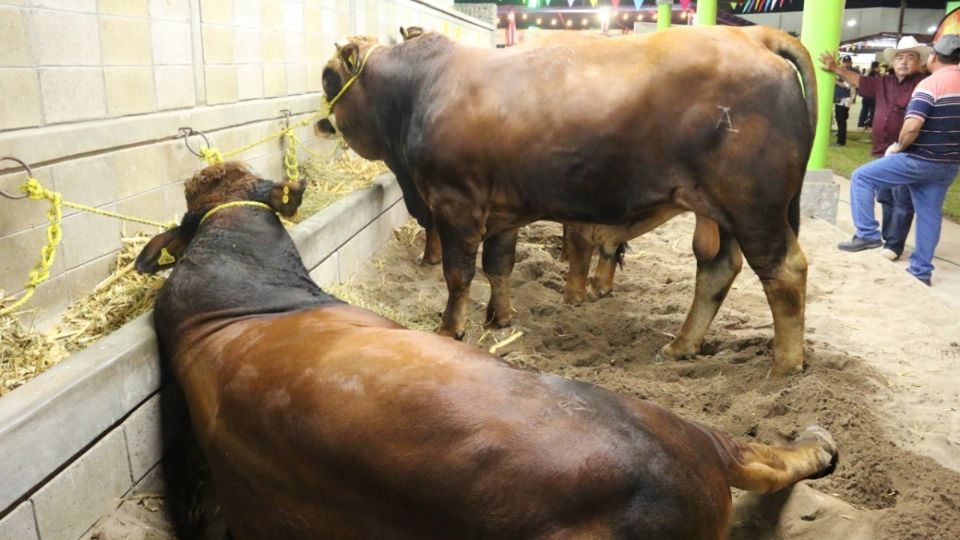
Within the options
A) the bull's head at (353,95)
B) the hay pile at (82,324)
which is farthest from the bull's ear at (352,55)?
the hay pile at (82,324)

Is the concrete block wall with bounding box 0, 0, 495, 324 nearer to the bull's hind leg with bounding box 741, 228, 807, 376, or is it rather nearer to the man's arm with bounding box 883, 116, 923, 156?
the bull's hind leg with bounding box 741, 228, 807, 376

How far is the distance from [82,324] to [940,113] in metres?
6.43

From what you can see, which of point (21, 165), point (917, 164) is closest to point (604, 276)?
point (917, 164)

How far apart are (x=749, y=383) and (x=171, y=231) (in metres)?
2.73

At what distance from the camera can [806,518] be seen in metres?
2.58

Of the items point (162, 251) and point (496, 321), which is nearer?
point (162, 251)

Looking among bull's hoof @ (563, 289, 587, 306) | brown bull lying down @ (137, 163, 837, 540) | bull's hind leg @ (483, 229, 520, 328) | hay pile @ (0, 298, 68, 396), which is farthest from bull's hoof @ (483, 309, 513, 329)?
hay pile @ (0, 298, 68, 396)

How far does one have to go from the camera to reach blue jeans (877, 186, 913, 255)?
7.23 m

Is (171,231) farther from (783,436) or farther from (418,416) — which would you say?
(783,436)

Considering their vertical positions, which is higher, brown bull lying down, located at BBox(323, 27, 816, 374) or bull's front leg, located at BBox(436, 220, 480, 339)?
brown bull lying down, located at BBox(323, 27, 816, 374)

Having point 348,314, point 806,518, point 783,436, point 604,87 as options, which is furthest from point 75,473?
point 604,87

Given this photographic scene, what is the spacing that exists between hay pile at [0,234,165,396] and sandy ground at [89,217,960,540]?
598 mm

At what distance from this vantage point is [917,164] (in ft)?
21.6

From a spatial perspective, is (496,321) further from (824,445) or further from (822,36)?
(822,36)
